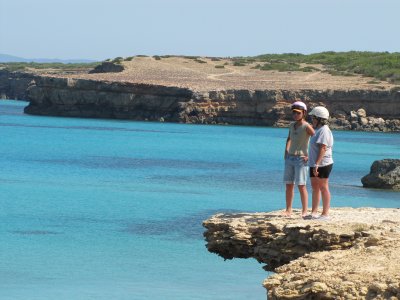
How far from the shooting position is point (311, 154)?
14016 mm

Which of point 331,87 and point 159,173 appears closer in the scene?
point 159,173

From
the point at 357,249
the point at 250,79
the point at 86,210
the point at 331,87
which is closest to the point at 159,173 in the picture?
the point at 86,210

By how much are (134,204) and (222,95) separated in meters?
42.0

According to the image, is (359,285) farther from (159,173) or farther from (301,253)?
(159,173)

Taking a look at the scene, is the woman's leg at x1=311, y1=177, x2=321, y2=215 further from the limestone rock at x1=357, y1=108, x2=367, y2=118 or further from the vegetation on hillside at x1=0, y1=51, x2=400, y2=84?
the vegetation on hillside at x1=0, y1=51, x2=400, y2=84

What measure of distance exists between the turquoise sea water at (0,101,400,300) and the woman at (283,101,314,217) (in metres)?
1.94

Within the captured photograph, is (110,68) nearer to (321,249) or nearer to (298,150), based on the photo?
(298,150)

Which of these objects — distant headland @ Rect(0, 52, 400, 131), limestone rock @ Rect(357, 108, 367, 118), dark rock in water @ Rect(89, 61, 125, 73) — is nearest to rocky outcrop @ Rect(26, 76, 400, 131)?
distant headland @ Rect(0, 52, 400, 131)

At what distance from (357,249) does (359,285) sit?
5.57 ft

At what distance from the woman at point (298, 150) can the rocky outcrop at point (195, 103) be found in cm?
5192

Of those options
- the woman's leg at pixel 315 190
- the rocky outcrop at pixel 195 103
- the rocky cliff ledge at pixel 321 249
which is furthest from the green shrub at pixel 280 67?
the woman's leg at pixel 315 190

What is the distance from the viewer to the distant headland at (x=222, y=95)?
219 feet

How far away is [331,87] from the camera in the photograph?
6925 cm

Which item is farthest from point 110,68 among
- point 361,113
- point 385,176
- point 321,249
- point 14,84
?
point 321,249
